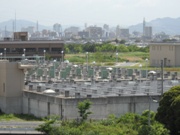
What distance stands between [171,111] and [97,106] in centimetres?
667

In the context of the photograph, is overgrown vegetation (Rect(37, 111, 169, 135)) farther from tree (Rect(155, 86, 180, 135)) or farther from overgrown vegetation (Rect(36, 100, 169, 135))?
tree (Rect(155, 86, 180, 135))

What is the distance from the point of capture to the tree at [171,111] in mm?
24953

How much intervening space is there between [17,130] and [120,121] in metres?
5.23

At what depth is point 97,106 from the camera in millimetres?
31172

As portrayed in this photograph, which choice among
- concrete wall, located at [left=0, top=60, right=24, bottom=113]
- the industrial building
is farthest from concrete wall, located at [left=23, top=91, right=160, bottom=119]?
the industrial building

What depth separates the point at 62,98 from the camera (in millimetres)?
30969

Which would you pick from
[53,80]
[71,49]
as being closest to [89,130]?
[53,80]

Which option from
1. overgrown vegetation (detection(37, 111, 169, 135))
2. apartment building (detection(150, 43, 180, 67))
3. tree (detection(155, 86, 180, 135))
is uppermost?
apartment building (detection(150, 43, 180, 67))

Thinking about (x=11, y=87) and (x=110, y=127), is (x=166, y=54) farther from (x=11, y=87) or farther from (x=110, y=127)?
(x=110, y=127)

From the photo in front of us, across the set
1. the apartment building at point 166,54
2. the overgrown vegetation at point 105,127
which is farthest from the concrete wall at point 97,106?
the apartment building at point 166,54

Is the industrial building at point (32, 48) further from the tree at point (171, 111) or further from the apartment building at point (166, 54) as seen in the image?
the tree at point (171, 111)

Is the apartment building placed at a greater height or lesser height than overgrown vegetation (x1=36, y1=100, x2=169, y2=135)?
greater

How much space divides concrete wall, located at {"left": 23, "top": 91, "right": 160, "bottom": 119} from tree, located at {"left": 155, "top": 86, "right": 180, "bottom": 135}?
5573 mm

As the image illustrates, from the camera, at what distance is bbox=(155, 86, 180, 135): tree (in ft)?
81.9
